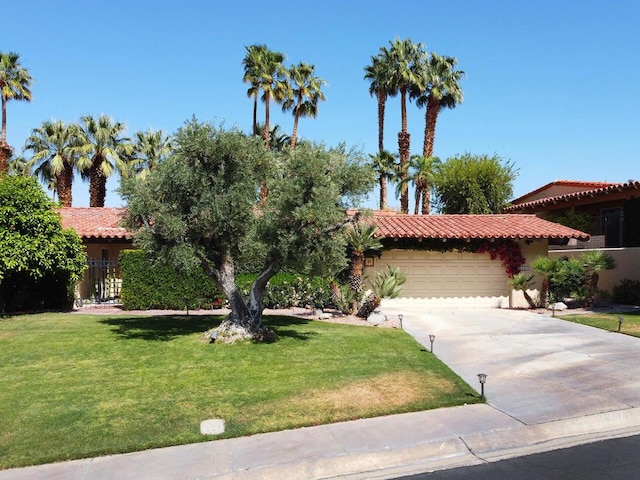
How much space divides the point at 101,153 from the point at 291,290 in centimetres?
1887

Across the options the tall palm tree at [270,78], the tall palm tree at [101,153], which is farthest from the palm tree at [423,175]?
the tall palm tree at [101,153]

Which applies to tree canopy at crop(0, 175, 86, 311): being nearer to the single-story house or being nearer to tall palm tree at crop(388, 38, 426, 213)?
the single-story house

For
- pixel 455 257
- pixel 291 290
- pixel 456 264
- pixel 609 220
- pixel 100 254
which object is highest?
pixel 609 220

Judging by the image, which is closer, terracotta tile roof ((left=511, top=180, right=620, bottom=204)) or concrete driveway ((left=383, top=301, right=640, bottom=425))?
concrete driveway ((left=383, top=301, right=640, bottom=425))

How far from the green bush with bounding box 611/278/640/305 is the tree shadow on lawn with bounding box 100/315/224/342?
49.0 ft

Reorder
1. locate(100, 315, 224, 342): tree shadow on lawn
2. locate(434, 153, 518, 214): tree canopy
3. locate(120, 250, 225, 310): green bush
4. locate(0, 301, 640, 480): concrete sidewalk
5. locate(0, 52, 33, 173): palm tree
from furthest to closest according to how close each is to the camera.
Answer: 1. locate(434, 153, 518, 214): tree canopy
2. locate(0, 52, 33, 173): palm tree
3. locate(120, 250, 225, 310): green bush
4. locate(100, 315, 224, 342): tree shadow on lawn
5. locate(0, 301, 640, 480): concrete sidewalk

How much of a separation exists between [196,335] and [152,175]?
4.11m

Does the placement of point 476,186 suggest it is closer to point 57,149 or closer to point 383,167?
point 383,167

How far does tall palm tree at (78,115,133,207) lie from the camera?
99.8 ft

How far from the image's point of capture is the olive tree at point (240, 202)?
34.9 feet

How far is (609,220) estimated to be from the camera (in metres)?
22.3

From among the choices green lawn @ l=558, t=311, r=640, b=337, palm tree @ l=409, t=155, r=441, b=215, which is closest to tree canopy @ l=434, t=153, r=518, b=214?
palm tree @ l=409, t=155, r=441, b=215

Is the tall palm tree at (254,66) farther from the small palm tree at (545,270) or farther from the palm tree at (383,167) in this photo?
the small palm tree at (545,270)

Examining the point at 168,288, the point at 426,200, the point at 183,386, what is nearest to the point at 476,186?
the point at 426,200
